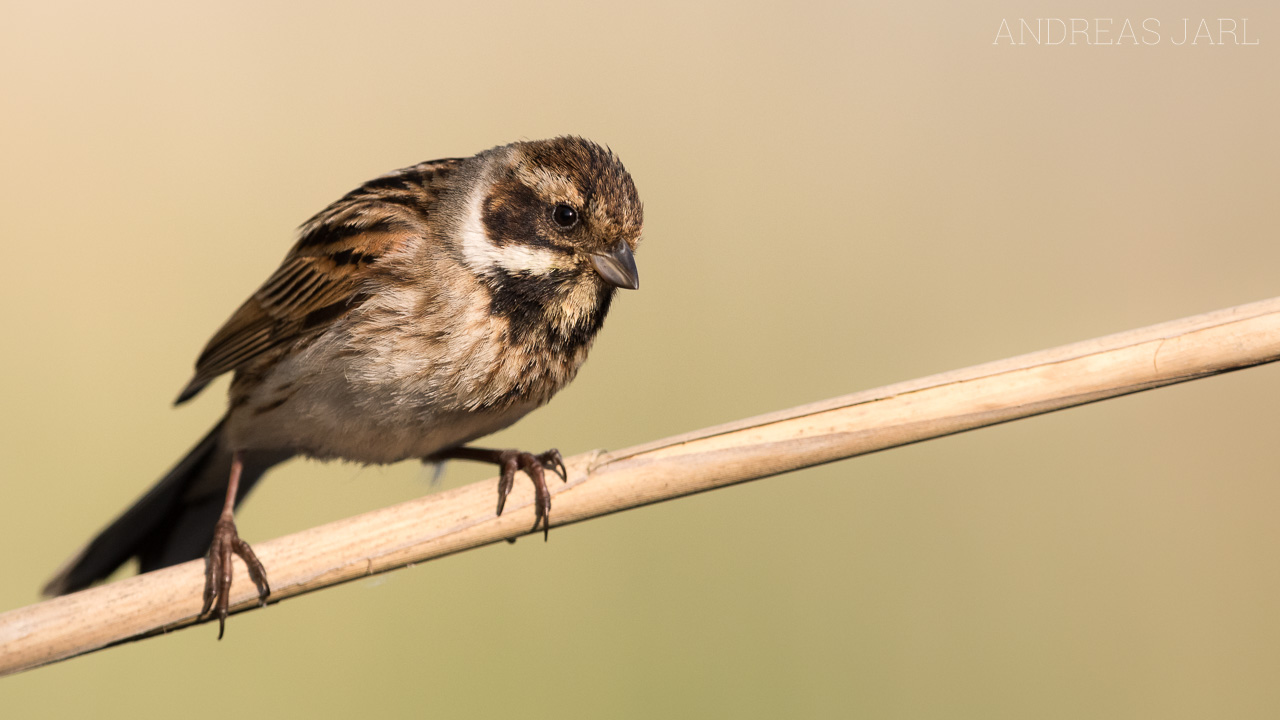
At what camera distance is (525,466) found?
9.93ft

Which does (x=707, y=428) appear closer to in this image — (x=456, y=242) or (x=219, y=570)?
(x=456, y=242)

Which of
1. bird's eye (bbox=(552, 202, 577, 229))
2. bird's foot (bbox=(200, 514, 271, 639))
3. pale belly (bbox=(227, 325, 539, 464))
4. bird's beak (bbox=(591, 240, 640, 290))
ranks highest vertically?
bird's eye (bbox=(552, 202, 577, 229))

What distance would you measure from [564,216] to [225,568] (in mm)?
1286

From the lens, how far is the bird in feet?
9.27

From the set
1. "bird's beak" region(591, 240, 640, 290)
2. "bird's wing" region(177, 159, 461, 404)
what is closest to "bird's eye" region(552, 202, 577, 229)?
"bird's beak" region(591, 240, 640, 290)

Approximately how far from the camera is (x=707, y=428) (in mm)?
2439

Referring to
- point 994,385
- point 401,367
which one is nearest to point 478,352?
point 401,367

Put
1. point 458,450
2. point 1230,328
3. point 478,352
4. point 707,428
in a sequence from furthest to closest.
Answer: point 458,450 < point 478,352 < point 707,428 < point 1230,328

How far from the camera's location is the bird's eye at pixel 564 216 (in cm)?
283

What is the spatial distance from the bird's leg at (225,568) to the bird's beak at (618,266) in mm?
1092

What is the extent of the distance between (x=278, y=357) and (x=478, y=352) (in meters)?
0.75

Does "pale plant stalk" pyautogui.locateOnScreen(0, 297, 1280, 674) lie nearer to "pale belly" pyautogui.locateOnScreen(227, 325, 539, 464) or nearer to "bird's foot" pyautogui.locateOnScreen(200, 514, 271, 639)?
"bird's foot" pyautogui.locateOnScreen(200, 514, 271, 639)

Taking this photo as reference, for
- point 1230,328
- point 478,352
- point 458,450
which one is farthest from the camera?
point 458,450

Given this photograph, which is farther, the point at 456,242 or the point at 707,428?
the point at 456,242
